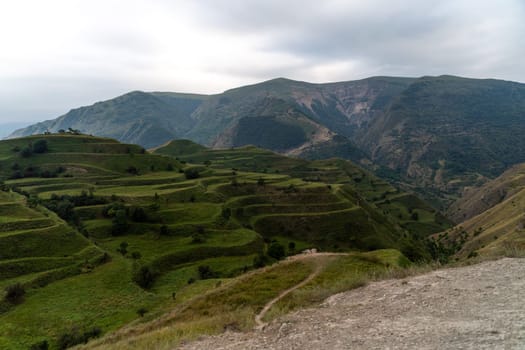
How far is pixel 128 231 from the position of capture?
81.7 metres

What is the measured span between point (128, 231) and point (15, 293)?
3257cm

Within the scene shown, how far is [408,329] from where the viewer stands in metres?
14.1

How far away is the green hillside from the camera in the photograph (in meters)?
48.8

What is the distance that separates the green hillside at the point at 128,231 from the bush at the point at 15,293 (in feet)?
0.72

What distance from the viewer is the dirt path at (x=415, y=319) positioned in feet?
42.2

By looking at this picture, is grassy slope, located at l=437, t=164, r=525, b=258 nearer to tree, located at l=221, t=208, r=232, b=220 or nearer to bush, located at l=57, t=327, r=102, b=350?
bush, located at l=57, t=327, r=102, b=350

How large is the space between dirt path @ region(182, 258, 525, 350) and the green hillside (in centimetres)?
1482

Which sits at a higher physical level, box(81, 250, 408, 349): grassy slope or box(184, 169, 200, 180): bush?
box(184, 169, 200, 180): bush

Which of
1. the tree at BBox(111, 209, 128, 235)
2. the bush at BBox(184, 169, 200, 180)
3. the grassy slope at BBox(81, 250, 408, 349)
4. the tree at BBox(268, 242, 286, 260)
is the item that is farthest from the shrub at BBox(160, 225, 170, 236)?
the bush at BBox(184, 169, 200, 180)

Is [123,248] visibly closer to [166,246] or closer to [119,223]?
[166,246]

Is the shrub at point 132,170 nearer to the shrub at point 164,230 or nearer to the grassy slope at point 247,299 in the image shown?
the shrub at point 164,230

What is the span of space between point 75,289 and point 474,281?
54.9 metres

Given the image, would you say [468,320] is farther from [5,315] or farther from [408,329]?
[5,315]

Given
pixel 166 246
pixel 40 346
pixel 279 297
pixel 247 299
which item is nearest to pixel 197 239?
pixel 166 246
